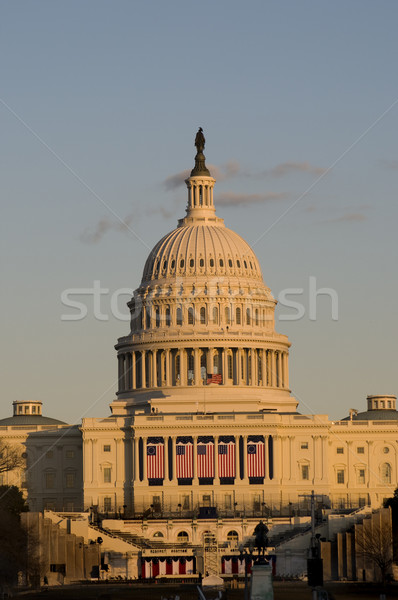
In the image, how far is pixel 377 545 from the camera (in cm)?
19275

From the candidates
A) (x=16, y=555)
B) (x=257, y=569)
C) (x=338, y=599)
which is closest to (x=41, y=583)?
(x=16, y=555)

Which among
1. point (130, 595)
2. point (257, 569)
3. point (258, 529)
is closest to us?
point (257, 569)

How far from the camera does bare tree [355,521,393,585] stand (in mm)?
189500

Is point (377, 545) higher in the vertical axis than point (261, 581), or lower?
higher

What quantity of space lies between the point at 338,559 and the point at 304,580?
7.52 m

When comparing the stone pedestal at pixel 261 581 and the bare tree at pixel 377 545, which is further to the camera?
the bare tree at pixel 377 545

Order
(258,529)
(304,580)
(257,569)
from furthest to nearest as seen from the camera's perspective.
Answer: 1. (304,580)
2. (258,529)
3. (257,569)

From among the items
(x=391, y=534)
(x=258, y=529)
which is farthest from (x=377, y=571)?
(x=258, y=529)

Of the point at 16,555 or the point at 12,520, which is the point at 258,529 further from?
the point at 12,520

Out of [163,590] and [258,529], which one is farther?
[163,590]

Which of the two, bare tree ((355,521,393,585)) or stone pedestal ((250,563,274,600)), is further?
bare tree ((355,521,393,585))

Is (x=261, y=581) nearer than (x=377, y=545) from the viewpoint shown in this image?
Yes

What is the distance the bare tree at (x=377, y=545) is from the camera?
189500 millimetres

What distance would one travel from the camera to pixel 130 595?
165500 millimetres
